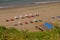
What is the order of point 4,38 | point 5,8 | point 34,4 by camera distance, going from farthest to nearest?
point 34,4 → point 5,8 → point 4,38

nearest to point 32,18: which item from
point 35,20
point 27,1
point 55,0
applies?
point 35,20

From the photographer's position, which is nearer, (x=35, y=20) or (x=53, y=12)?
(x=35, y=20)

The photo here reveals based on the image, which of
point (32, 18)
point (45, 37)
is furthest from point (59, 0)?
point (45, 37)

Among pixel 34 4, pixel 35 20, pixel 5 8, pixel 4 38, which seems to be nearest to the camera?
pixel 4 38

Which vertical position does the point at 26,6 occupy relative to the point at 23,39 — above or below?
below

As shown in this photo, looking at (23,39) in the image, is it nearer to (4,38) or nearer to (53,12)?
(4,38)

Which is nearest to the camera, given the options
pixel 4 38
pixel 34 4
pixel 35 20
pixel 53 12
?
pixel 4 38

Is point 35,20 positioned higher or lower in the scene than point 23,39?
lower

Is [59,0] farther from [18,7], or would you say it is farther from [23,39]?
[23,39]

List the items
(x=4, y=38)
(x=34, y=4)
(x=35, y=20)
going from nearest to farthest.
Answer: (x=4, y=38), (x=35, y=20), (x=34, y=4)

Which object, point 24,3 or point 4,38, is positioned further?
point 24,3
